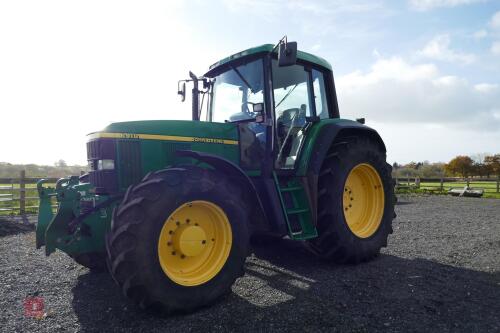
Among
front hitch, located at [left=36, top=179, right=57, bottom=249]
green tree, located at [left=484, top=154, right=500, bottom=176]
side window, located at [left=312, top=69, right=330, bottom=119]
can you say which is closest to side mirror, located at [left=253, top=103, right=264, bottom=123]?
side window, located at [left=312, top=69, right=330, bottom=119]

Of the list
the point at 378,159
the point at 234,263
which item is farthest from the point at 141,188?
the point at 378,159

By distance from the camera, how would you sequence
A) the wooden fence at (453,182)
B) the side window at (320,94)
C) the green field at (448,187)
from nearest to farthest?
the side window at (320,94) → the green field at (448,187) → the wooden fence at (453,182)

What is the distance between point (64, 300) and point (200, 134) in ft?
7.27

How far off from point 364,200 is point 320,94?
1.67m

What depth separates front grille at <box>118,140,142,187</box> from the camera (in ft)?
13.2

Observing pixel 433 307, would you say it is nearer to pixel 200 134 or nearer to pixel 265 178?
pixel 265 178

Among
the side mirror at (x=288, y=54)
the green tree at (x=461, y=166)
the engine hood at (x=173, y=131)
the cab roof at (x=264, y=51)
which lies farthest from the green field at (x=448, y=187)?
the side mirror at (x=288, y=54)

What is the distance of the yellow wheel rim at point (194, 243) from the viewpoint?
3522 millimetres

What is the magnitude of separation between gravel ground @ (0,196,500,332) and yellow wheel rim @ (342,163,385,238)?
0.51m

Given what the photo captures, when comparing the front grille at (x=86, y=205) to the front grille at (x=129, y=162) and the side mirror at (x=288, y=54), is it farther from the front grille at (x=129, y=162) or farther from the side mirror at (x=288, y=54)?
the side mirror at (x=288, y=54)

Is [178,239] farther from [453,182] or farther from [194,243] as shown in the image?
[453,182]

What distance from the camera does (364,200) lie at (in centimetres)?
569

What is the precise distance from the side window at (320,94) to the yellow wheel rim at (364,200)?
94cm

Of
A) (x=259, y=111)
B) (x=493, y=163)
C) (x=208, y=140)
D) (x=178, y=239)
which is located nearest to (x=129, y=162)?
(x=208, y=140)
